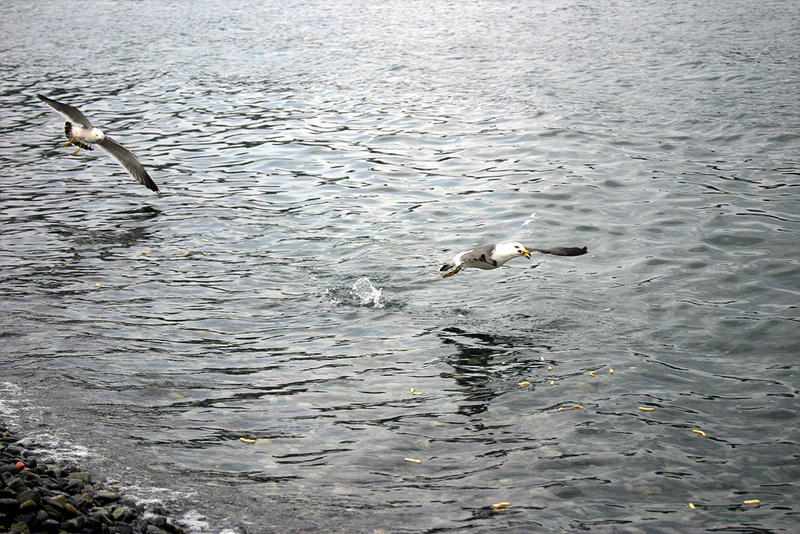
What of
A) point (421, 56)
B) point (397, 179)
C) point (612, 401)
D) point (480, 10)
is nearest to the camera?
point (612, 401)

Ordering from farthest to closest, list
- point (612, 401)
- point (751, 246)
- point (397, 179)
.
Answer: point (397, 179) → point (751, 246) → point (612, 401)

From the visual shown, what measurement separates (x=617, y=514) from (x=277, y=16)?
1598 inches

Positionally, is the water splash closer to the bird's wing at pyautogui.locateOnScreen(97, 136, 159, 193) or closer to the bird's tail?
the bird's tail

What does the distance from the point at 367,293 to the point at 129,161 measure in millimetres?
7607

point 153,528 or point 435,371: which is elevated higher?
point 153,528

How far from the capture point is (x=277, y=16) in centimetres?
4238

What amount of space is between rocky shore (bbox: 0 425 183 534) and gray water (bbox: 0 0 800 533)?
1.07 ft

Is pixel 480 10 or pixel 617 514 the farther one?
pixel 480 10

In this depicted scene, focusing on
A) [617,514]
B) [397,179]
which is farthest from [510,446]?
[397,179]

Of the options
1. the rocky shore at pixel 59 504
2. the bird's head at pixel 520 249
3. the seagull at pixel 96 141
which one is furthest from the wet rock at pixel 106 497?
the seagull at pixel 96 141

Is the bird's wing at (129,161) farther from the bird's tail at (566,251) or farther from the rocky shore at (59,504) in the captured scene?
the rocky shore at (59,504)

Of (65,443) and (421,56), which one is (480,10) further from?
A: (65,443)

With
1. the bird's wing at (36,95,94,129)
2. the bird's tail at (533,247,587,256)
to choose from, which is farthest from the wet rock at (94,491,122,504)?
the bird's wing at (36,95,94,129)

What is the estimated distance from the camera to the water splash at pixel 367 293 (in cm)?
1094
